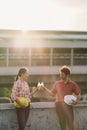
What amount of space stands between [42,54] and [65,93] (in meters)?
44.5

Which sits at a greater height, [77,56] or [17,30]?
[17,30]

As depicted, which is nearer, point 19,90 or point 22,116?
point 19,90

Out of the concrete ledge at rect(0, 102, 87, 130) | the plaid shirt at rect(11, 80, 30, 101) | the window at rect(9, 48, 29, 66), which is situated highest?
the window at rect(9, 48, 29, 66)

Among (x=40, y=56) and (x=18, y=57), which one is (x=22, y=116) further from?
(x=40, y=56)

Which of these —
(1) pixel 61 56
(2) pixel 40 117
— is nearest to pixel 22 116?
(2) pixel 40 117

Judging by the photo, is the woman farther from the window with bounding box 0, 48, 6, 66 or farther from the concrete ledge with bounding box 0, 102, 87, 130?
the window with bounding box 0, 48, 6, 66

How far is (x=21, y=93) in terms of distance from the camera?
8.70 m

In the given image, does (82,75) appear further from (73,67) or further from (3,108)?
(3,108)

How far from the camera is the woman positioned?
8.62m

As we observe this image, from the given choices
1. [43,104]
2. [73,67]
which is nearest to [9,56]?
[73,67]

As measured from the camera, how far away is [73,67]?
52844 mm

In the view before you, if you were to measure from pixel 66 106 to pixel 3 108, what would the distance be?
1567 millimetres

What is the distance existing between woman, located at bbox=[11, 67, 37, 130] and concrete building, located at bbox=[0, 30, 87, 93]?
128 ft

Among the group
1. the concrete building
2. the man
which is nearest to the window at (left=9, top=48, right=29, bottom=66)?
the concrete building
